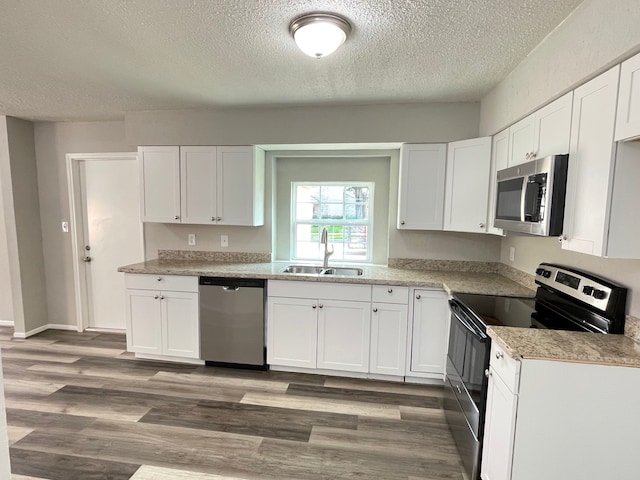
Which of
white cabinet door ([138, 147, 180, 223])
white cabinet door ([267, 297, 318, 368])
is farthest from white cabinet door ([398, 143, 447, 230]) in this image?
white cabinet door ([138, 147, 180, 223])

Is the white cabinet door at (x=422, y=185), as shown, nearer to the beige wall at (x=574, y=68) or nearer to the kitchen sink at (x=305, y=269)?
the beige wall at (x=574, y=68)

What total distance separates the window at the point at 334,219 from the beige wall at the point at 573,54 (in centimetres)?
156

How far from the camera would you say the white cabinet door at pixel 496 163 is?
233 centimetres

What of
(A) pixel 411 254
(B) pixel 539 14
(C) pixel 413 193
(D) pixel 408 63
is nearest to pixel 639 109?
(B) pixel 539 14

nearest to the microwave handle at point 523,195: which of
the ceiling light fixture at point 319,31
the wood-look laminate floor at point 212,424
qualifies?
the ceiling light fixture at point 319,31

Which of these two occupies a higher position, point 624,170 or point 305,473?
point 624,170

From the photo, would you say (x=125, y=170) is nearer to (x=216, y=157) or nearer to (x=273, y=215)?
(x=216, y=157)

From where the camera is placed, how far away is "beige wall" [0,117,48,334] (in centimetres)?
357

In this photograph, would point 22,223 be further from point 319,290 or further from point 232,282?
point 319,290

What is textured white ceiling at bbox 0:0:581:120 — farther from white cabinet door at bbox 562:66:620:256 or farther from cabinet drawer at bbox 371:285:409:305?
Answer: cabinet drawer at bbox 371:285:409:305

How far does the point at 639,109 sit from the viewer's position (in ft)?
3.93

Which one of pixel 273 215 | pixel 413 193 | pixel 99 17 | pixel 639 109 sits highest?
pixel 99 17

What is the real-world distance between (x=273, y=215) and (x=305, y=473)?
236 cm

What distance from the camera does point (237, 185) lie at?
10.5 ft
